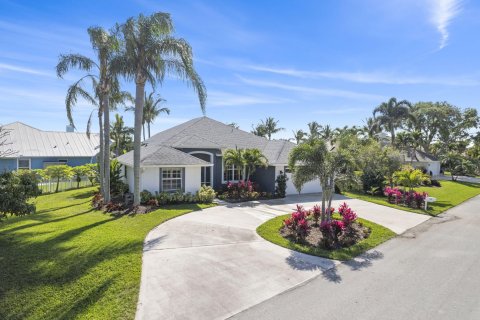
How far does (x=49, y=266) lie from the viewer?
7.66 metres

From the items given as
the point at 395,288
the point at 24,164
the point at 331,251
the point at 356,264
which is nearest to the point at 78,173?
the point at 24,164

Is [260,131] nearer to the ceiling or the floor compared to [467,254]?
nearer to the ceiling

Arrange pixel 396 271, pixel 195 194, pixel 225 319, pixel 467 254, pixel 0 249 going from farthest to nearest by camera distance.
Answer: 1. pixel 195 194
2. pixel 467 254
3. pixel 0 249
4. pixel 396 271
5. pixel 225 319

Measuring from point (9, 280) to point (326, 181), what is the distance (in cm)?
1102

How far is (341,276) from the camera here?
771 centimetres

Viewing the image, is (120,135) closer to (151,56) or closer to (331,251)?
(151,56)

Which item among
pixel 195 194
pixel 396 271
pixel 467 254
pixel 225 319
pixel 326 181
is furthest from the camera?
pixel 195 194

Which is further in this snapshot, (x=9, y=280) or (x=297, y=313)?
(x=9, y=280)

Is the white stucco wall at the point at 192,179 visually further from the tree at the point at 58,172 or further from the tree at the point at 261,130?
the tree at the point at 261,130

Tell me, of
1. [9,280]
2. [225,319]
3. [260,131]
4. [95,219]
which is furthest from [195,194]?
[260,131]

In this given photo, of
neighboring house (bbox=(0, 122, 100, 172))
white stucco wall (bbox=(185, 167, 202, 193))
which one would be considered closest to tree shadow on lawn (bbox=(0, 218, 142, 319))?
white stucco wall (bbox=(185, 167, 202, 193))

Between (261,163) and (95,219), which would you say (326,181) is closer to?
(261,163)

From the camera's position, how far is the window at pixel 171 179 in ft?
57.9

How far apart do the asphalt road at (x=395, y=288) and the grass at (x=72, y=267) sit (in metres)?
3.20
